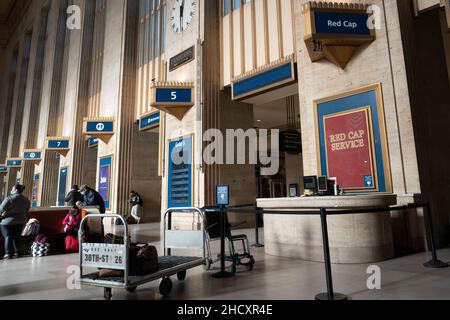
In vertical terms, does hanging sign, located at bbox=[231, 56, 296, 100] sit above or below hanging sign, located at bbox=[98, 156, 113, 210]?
above

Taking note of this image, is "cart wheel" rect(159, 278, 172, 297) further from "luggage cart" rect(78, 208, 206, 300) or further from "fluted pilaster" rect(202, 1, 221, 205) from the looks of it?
"fluted pilaster" rect(202, 1, 221, 205)

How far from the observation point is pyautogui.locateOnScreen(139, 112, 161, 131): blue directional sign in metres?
11.6

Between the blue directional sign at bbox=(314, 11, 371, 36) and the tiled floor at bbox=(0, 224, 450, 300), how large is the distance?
3.90m

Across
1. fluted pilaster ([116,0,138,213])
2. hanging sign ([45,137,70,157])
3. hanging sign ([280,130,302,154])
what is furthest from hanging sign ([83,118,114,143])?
hanging sign ([280,130,302,154])

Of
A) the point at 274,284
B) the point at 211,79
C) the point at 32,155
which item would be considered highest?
the point at 211,79

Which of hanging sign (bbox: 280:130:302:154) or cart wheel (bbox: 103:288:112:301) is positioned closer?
cart wheel (bbox: 103:288:112:301)

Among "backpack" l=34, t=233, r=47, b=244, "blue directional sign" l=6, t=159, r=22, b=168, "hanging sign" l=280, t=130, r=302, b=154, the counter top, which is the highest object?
"blue directional sign" l=6, t=159, r=22, b=168

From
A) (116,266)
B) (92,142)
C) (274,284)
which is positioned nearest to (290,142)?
(274,284)

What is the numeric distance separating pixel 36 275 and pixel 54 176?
17.5 m

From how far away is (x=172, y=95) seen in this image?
379 inches

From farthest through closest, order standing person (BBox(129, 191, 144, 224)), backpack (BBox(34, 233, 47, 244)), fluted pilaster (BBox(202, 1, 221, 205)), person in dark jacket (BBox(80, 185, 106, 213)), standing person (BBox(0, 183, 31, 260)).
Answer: standing person (BBox(129, 191, 144, 224)) → fluted pilaster (BBox(202, 1, 221, 205)) → person in dark jacket (BBox(80, 185, 106, 213)) → backpack (BBox(34, 233, 47, 244)) → standing person (BBox(0, 183, 31, 260))

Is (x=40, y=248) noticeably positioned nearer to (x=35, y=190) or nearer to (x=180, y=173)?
(x=180, y=173)

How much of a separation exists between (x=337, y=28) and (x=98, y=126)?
10761mm

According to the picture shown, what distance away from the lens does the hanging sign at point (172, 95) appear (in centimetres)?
945
